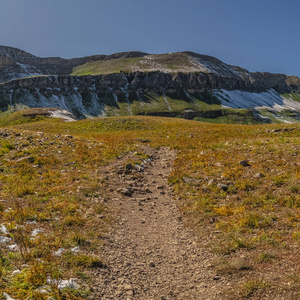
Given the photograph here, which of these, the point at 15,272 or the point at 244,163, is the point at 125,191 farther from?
the point at 244,163

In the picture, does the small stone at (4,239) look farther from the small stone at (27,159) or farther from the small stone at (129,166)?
the small stone at (27,159)

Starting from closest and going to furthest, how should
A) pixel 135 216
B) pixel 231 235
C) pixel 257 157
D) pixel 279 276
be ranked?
pixel 279 276, pixel 231 235, pixel 135 216, pixel 257 157

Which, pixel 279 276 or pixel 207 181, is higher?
pixel 207 181

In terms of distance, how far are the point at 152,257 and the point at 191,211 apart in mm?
3669

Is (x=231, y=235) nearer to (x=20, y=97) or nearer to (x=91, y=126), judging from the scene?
(x=91, y=126)

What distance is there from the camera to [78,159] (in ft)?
57.3

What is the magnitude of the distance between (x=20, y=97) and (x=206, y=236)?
208760 mm

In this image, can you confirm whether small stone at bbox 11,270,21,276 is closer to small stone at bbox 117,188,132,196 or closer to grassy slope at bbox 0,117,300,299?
grassy slope at bbox 0,117,300,299

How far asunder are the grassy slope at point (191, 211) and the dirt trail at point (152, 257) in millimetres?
481

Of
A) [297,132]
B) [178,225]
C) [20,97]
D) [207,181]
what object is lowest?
[178,225]

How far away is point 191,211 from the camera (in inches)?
404

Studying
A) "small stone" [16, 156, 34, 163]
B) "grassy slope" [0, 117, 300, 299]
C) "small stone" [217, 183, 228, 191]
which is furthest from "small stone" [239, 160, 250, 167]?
"small stone" [16, 156, 34, 163]

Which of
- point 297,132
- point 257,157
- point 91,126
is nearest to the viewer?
point 257,157

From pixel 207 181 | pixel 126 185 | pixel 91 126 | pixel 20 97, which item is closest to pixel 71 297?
pixel 126 185
